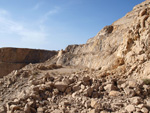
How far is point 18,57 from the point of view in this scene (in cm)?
3069

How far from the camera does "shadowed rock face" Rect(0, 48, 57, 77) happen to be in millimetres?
28936

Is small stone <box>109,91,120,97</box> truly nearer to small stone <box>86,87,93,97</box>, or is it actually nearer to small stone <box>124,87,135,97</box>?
small stone <box>124,87,135,97</box>

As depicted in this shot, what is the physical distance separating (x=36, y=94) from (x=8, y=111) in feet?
3.97

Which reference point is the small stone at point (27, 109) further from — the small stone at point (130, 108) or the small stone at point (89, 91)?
the small stone at point (130, 108)

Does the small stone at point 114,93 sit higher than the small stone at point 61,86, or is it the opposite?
the small stone at point 61,86

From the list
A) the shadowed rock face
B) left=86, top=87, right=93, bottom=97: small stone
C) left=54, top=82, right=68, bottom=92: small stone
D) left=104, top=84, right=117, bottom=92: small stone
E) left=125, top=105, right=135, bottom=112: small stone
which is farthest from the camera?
the shadowed rock face

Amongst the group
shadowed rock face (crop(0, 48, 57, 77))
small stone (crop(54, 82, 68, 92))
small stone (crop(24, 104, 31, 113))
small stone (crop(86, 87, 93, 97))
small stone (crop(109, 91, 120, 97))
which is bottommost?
small stone (crop(24, 104, 31, 113))

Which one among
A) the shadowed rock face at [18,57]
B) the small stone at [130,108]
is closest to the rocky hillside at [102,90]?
the small stone at [130,108]

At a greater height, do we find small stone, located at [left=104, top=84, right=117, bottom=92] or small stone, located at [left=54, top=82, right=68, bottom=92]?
small stone, located at [left=54, top=82, right=68, bottom=92]

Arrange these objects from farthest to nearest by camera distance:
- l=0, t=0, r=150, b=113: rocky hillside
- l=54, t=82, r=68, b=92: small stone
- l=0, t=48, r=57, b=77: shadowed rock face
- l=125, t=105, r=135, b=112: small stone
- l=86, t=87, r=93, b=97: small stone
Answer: l=0, t=48, r=57, b=77: shadowed rock face, l=54, t=82, r=68, b=92: small stone, l=86, t=87, r=93, b=97: small stone, l=0, t=0, r=150, b=113: rocky hillside, l=125, t=105, r=135, b=112: small stone

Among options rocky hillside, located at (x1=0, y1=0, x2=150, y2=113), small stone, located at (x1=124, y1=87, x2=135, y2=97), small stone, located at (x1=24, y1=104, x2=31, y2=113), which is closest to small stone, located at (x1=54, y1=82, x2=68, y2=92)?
rocky hillside, located at (x1=0, y1=0, x2=150, y2=113)

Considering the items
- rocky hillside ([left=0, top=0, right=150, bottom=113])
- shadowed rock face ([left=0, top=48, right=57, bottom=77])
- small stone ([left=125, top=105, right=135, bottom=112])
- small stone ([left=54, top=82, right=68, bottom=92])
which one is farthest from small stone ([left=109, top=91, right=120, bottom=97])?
shadowed rock face ([left=0, top=48, right=57, bottom=77])

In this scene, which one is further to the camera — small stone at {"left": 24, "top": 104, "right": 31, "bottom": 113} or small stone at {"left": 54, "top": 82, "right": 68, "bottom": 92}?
small stone at {"left": 54, "top": 82, "right": 68, "bottom": 92}

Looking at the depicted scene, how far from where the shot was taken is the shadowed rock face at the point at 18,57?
28.9 meters
